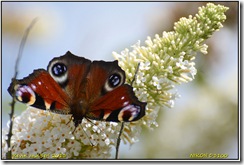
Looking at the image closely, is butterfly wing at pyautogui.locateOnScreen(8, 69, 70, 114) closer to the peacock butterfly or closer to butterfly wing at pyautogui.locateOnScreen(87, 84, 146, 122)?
the peacock butterfly

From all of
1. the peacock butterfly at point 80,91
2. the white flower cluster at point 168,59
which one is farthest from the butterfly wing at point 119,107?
the white flower cluster at point 168,59

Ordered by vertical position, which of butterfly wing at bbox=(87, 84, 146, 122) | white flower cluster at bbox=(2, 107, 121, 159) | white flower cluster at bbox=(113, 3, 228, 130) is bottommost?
white flower cluster at bbox=(2, 107, 121, 159)

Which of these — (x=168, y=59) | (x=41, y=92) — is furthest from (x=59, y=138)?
(x=168, y=59)

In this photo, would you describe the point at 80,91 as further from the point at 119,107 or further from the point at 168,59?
the point at 168,59

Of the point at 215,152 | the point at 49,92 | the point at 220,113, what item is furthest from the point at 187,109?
the point at 49,92

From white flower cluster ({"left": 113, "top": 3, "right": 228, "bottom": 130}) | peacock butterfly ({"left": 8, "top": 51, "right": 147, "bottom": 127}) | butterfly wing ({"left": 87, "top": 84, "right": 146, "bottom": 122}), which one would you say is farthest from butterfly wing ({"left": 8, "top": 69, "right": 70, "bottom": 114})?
white flower cluster ({"left": 113, "top": 3, "right": 228, "bottom": 130})

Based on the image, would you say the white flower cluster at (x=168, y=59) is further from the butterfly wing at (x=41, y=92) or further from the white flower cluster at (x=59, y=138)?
the butterfly wing at (x=41, y=92)

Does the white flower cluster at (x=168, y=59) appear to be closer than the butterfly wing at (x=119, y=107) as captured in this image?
No

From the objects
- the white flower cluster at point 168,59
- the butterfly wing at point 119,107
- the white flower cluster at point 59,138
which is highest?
the white flower cluster at point 168,59

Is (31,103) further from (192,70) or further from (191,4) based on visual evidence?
(191,4)
